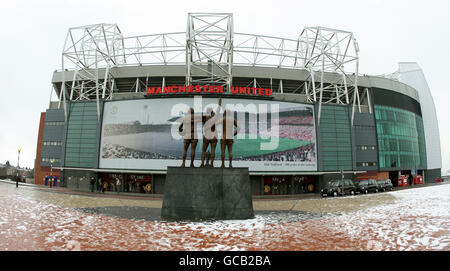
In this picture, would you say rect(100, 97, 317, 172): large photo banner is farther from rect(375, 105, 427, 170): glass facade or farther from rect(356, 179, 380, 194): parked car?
rect(375, 105, 427, 170): glass facade

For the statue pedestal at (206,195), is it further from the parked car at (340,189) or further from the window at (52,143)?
the window at (52,143)

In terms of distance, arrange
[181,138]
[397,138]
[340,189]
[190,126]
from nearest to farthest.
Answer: [190,126], [340,189], [181,138], [397,138]

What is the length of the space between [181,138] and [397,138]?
46.3m

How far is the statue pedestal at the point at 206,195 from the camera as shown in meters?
13.8

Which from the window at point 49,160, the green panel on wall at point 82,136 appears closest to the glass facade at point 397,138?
the green panel on wall at point 82,136

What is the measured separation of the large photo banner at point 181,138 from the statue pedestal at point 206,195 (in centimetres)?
2365

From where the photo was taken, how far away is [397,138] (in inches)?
2141

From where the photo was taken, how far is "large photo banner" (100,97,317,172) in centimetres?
3906

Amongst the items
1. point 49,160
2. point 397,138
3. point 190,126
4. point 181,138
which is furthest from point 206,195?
point 397,138

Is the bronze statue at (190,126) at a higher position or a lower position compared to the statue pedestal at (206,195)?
higher

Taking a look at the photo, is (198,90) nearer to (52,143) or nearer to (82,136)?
(82,136)

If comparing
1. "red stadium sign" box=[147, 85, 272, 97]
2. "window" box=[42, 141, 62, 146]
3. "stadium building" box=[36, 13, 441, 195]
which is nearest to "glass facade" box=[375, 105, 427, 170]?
"stadium building" box=[36, 13, 441, 195]
